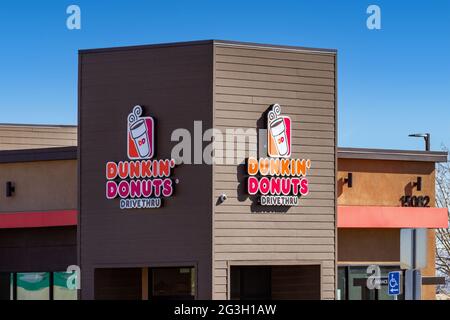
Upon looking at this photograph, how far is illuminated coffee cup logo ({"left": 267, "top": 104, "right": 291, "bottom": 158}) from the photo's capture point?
77.4 ft

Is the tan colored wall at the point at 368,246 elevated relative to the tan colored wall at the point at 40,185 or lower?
lower

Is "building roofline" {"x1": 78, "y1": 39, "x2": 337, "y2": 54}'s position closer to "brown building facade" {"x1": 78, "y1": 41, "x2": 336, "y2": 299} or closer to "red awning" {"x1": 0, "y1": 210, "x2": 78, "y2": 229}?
"brown building facade" {"x1": 78, "y1": 41, "x2": 336, "y2": 299}

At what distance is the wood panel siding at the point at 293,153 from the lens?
75.8ft

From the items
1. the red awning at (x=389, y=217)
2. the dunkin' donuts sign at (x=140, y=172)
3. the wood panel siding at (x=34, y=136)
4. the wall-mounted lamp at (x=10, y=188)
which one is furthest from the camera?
the wood panel siding at (x=34, y=136)

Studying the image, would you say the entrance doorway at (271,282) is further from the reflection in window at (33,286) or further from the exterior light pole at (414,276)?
the exterior light pole at (414,276)

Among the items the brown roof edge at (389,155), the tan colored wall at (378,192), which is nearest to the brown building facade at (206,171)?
the brown roof edge at (389,155)

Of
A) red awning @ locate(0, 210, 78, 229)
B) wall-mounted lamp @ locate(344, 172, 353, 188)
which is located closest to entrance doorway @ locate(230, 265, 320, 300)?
wall-mounted lamp @ locate(344, 172, 353, 188)

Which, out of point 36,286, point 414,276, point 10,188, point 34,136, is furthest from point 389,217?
Answer: point 414,276

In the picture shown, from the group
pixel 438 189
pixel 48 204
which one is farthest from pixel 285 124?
pixel 438 189

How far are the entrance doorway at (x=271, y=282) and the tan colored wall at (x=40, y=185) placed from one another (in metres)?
5.33

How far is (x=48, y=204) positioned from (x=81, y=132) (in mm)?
3969

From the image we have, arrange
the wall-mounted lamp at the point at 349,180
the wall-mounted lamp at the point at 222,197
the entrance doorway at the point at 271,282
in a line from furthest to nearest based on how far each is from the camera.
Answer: the wall-mounted lamp at the point at 349,180
the entrance doorway at the point at 271,282
the wall-mounted lamp at the point at 222,197

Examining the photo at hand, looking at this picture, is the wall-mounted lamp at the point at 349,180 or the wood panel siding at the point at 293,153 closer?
the wood panel siding at the point at 293,153

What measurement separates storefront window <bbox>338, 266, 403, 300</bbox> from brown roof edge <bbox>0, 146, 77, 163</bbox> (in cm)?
857
